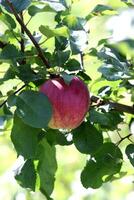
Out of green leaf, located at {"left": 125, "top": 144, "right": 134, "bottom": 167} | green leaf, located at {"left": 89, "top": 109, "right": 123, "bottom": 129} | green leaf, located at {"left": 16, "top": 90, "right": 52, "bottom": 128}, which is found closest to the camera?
green leaf, located at {"left": 16, "top": 90, "right": 52, "bottom": 128}

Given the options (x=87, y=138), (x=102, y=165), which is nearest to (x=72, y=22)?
(x=87, y=138)

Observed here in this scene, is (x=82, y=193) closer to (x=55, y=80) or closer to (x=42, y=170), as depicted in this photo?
(x=42, y=170)

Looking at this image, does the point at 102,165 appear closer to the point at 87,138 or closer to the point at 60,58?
the point at 87,138

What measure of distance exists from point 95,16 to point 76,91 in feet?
0.71

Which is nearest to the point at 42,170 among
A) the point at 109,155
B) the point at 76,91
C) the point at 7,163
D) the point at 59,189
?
the point at 109,155

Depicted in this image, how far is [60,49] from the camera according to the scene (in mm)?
1068

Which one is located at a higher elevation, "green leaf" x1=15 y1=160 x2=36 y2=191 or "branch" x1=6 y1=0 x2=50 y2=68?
"branch" x1=6 y1=0 x2=50 y2=68

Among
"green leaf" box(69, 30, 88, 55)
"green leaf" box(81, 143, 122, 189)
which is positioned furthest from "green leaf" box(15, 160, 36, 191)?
"green leaf" box(69, 30, 88, 55)

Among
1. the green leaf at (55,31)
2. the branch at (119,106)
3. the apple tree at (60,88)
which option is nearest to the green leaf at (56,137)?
the apple tree at (60,88)

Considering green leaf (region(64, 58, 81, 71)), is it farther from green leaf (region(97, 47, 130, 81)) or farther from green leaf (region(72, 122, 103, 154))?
green leaf (region(72, 122, 103, 154))

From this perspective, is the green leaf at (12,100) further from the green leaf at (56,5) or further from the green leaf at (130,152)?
the green leaf at (130,152)

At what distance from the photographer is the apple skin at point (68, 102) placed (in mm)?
1039

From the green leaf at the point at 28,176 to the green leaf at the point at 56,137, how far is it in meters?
0.10

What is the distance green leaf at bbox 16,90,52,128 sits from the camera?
0.96 meters
